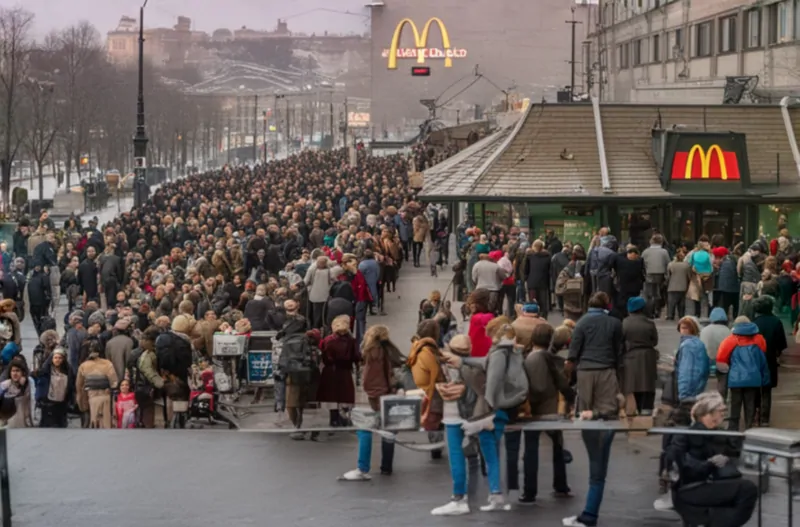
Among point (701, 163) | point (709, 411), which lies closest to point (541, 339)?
point (709, 411)

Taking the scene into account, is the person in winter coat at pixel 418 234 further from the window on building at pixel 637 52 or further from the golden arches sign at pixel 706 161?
the window on building at pixel 637 52

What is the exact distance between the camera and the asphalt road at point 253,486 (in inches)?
497

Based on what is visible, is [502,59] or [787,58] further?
[502,59]

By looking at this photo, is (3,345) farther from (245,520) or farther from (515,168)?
(515,168)

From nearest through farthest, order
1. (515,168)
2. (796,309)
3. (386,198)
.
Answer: (796,309) → (515,168) → (386,198)

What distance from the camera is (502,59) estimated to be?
137625 millimetres

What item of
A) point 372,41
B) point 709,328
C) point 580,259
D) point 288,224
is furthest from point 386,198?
point 372,41

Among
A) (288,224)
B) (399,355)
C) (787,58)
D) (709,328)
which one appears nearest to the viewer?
(399,355)

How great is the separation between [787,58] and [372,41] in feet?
294

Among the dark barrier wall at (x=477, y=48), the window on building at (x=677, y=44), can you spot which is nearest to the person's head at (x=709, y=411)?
the window on building at (x=677, y=44)

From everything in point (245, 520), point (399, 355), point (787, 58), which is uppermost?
point (787, 58)

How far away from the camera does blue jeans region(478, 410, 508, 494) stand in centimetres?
1293

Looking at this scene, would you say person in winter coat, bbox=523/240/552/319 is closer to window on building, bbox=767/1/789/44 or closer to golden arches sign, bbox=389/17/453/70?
window on building, bbox=767/1/789/44

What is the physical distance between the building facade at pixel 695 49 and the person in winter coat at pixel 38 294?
20.0 metres
